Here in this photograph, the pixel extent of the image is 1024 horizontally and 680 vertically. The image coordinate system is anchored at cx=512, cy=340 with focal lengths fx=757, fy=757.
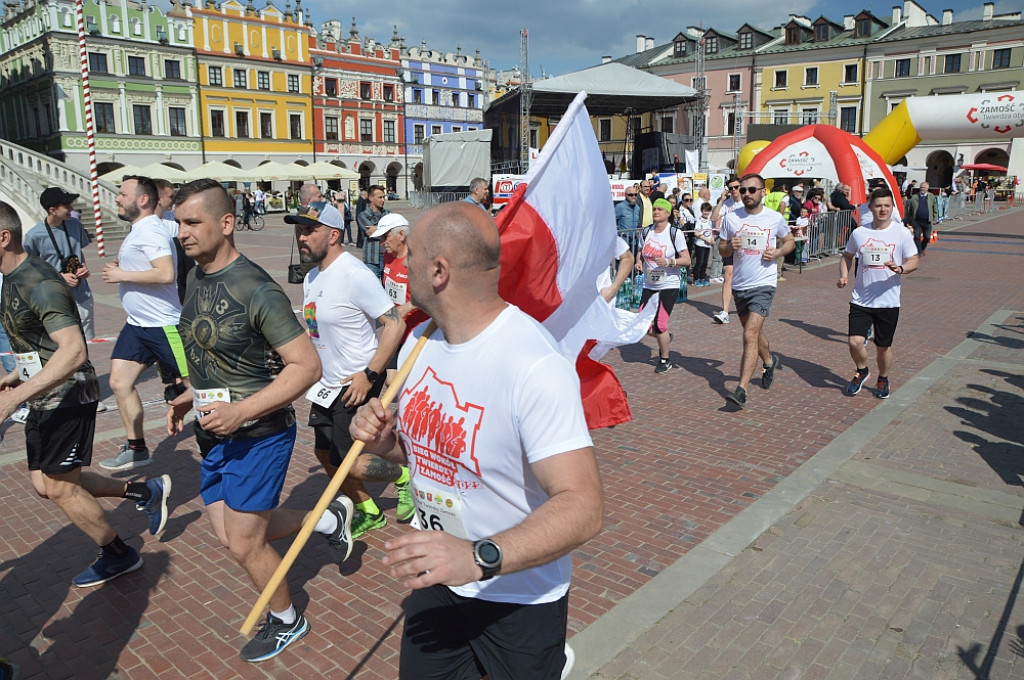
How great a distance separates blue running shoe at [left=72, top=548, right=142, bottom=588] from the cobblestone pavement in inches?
2.2

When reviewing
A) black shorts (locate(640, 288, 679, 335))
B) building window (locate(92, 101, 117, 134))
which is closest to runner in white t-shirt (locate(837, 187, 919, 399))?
black shorts (locate(640, 288, 679, 335))

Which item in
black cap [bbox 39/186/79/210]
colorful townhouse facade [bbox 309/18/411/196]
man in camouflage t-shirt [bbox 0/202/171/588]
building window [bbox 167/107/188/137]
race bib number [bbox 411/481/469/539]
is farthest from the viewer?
colorful townhouse facade [bbox 309/18/411/196]

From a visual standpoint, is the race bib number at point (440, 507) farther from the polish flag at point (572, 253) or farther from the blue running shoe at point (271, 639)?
the blue running shoe at point (271, 639)

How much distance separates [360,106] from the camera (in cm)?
6038

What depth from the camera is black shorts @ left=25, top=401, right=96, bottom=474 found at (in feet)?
12.7

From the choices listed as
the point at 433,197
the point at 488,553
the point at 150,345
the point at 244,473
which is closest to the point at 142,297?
the point at 150,345

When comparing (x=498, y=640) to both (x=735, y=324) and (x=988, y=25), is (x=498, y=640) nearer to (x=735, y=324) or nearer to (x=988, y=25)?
(x=735, y=324)

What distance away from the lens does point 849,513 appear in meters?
4.93

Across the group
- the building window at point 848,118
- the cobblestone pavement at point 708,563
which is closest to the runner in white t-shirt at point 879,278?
the cobblestone pavement at point 708,563

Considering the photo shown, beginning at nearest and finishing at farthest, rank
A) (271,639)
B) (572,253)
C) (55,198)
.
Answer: (572,253)
(271,639)
(55,198)

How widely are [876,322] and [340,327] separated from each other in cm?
557

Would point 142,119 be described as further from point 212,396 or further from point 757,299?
point 212,396

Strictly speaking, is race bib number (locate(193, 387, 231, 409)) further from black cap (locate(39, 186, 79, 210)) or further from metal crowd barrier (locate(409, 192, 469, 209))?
metal crowd barrier (locate(409, 192, 469, 209))

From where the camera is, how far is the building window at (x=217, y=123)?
51.5 meters
